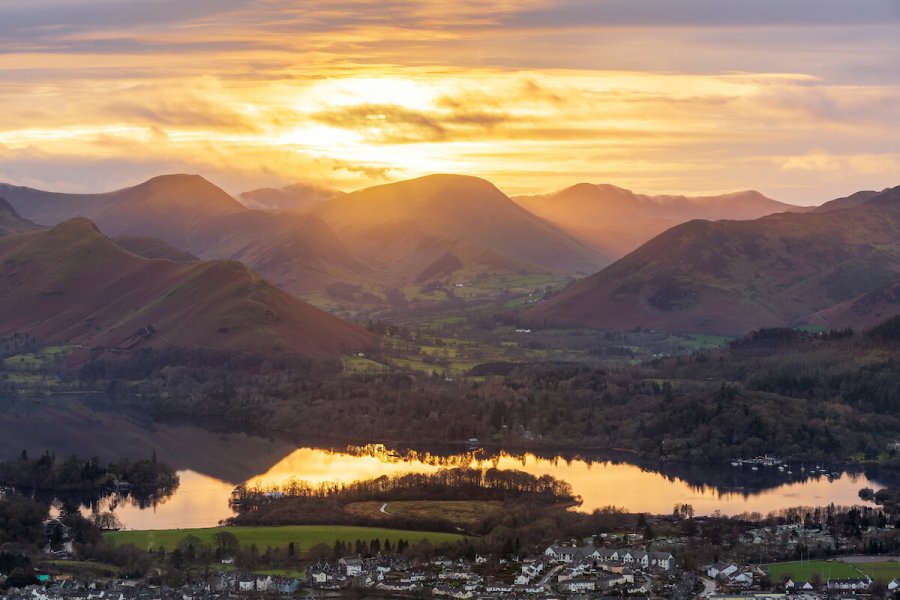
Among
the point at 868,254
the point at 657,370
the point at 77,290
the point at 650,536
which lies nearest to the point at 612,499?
the point at 650,536

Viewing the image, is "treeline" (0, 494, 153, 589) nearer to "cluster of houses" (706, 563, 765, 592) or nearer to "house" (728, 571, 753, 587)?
"cluster of houses" (706, 563, 765, 592)

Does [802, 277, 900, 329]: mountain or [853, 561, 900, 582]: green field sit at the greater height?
[802, 277, 900, 329]: mountain

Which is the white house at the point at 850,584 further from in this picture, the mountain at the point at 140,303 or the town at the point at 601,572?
the mountain at the point at 140,303

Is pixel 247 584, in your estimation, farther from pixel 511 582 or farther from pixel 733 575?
pixel 733 575

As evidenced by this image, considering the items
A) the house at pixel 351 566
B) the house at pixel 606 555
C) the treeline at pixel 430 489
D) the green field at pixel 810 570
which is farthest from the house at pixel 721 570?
the treeline at pixel 430 489

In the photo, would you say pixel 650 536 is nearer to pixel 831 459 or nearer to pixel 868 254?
pixel 831 459

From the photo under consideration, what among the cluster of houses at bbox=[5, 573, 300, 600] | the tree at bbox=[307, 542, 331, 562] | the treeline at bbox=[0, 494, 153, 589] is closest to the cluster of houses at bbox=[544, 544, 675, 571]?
the tree at bbox=[307, 542, 331, 562]
